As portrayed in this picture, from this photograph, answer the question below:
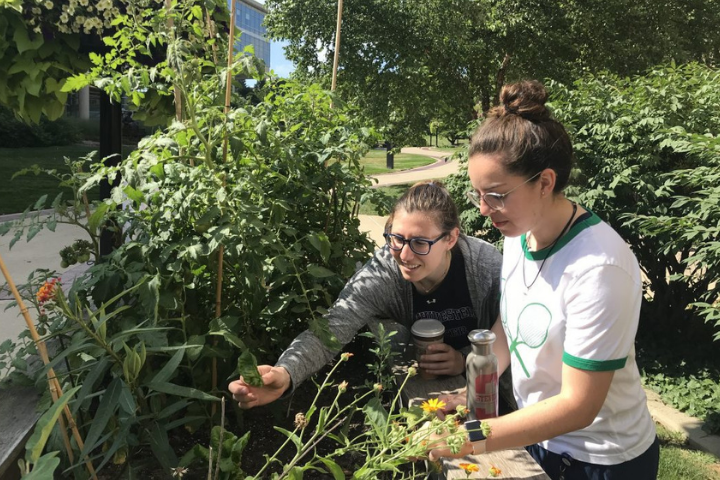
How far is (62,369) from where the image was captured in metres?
1.78

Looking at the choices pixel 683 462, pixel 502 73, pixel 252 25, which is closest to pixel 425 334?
pixel 683 462

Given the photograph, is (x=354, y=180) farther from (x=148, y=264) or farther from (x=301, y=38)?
(x=301, y=38)

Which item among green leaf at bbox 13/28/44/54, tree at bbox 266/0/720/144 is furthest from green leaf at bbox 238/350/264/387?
tree at bbox 266/0/720/144

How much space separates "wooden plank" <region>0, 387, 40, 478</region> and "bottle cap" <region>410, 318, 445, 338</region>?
3.65 ft

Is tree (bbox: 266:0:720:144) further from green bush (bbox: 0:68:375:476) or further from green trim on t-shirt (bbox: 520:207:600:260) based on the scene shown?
green trim on t-shirt (bbox: 520:207:600:260)

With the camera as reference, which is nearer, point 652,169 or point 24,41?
point 24,41

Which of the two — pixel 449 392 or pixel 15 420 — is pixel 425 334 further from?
pixel 15 420

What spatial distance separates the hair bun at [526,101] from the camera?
149 cm

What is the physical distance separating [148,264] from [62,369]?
1.35ft

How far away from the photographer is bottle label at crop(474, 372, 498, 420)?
4.83 ft

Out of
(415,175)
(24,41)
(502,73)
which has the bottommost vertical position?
(415,175)

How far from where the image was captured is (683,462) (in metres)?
3.24

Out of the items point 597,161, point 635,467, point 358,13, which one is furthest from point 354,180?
point 358,13

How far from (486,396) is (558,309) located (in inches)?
11.4
